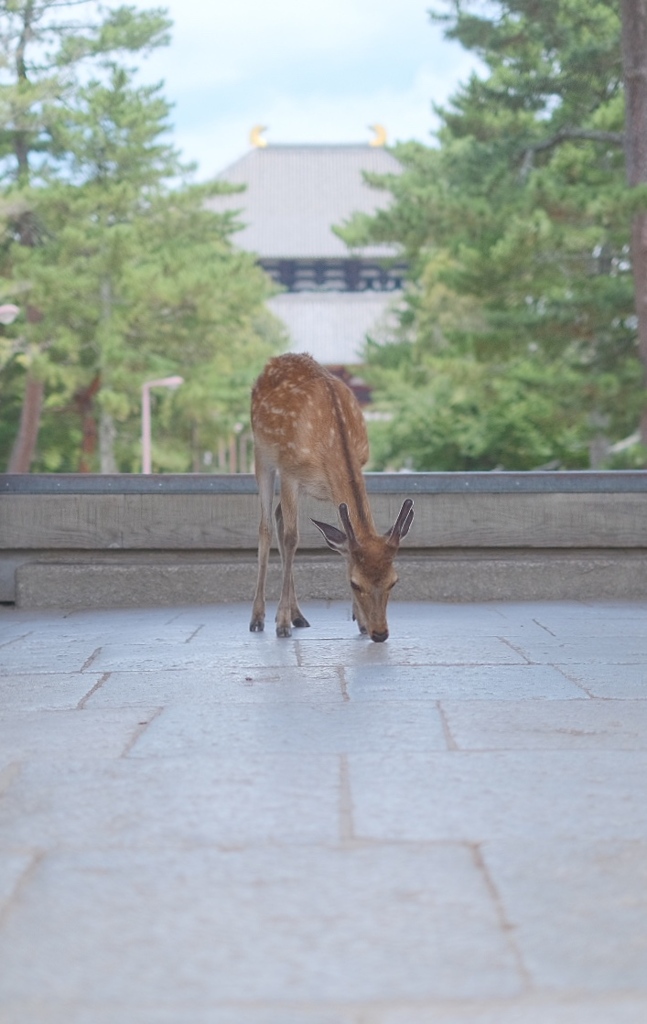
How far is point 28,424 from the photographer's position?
104 ft

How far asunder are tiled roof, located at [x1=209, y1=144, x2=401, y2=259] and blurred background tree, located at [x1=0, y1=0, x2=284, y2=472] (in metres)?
35.1

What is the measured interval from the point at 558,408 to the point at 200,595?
14641 mm

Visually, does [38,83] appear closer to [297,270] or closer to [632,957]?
[632,957]

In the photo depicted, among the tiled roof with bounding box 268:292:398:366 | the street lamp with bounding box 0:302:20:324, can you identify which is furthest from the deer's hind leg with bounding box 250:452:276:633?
the tiled roof with bounding box 268:292:398:366

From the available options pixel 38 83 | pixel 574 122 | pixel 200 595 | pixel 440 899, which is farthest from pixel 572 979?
pixel 38 83

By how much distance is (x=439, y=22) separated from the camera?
23.6 m

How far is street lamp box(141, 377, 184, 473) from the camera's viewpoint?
30828 millimetres

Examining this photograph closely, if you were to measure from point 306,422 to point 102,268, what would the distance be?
2349 centimetres

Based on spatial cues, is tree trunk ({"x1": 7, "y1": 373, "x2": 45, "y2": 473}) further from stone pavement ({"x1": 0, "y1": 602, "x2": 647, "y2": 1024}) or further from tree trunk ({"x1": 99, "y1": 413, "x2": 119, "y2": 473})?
stone pavement ({"x1": 0, "y1": 602, "x2": 647, "y2": 1024})

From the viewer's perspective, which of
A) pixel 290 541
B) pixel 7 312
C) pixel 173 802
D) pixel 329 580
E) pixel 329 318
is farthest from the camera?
pixel 329 318

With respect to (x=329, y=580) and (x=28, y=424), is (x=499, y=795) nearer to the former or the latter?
(x=329, y=580)

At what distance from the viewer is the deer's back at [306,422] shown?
636cm

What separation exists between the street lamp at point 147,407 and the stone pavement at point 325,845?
84.9ft

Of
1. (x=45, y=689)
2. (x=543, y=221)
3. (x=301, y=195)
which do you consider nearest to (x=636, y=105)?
(x=543, y=221)
